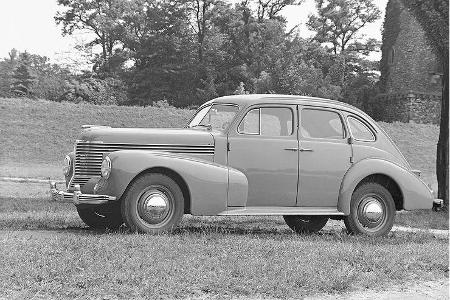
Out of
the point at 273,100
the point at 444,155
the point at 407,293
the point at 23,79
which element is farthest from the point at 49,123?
the point at 23,79

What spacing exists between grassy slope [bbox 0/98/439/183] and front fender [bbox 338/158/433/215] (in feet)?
62.4

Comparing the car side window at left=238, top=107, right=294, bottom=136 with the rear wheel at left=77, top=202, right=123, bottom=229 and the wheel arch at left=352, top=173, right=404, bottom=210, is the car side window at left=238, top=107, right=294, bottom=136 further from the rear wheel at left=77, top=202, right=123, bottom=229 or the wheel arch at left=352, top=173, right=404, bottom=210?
the rear wheel at left=77, top=202, right=123, bottom=229

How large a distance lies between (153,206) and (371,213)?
3370 millimetres

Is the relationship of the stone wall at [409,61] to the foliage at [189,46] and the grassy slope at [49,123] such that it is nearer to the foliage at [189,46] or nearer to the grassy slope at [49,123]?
the foliage at [189,46]

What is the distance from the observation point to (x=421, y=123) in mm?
42406

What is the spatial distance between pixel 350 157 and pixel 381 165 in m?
0.48

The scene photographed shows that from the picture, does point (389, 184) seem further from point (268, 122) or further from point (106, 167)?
point (106, 167)

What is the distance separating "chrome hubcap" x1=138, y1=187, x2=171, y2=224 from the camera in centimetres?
847

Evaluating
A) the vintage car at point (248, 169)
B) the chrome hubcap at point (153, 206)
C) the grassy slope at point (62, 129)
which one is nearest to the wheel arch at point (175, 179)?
the vintage car at point (248, 169)

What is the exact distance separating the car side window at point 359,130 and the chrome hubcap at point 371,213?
0.91 metres

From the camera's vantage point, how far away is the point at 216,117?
31.4 ft

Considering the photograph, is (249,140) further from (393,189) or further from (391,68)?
(391,68)

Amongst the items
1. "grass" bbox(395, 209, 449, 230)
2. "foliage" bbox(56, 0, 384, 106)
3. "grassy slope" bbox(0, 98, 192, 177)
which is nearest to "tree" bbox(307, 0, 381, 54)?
"foliage" bbox(56, 0, 384, 106)

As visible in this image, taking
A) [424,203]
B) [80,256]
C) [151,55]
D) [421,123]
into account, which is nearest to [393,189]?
[424,203]
